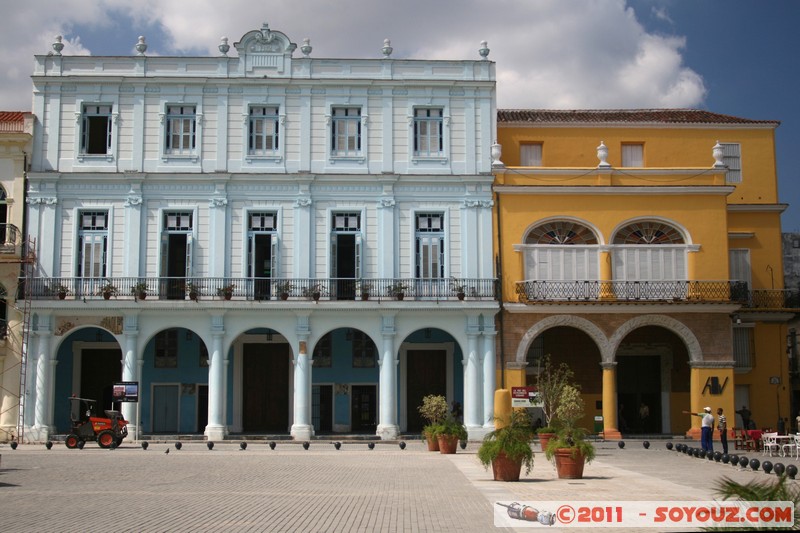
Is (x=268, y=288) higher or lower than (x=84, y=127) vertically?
lower

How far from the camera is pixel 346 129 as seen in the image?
38.3 metres

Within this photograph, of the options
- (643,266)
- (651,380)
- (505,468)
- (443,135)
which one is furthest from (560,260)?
(505,468)

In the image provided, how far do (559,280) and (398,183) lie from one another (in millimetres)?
6940

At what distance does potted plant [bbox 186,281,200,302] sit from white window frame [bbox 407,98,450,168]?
30.2 ft

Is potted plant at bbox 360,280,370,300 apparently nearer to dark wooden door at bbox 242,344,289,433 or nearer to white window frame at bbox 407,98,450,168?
dark wooden door at bbox 242,344,289,433

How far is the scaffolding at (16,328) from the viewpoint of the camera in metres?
36.1

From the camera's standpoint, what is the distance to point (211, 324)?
120ft

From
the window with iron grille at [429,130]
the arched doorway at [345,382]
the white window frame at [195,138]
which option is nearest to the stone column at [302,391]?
the arched doorway at [345,382]

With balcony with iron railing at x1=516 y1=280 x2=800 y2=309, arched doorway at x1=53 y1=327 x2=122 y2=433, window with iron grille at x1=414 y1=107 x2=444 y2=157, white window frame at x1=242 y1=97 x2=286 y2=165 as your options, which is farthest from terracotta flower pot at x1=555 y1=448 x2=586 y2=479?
arched doorway at x1=53 y1=327 x2=122 y2=433

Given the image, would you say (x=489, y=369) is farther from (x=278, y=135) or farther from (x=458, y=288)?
(x=278, y=135)

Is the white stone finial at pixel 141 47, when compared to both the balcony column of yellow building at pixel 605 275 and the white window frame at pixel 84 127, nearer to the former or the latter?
the white window frame at pixel 84 127

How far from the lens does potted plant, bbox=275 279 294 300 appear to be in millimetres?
36444

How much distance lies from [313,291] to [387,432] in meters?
5.71

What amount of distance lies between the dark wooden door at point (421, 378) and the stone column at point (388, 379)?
2324 millimetres
